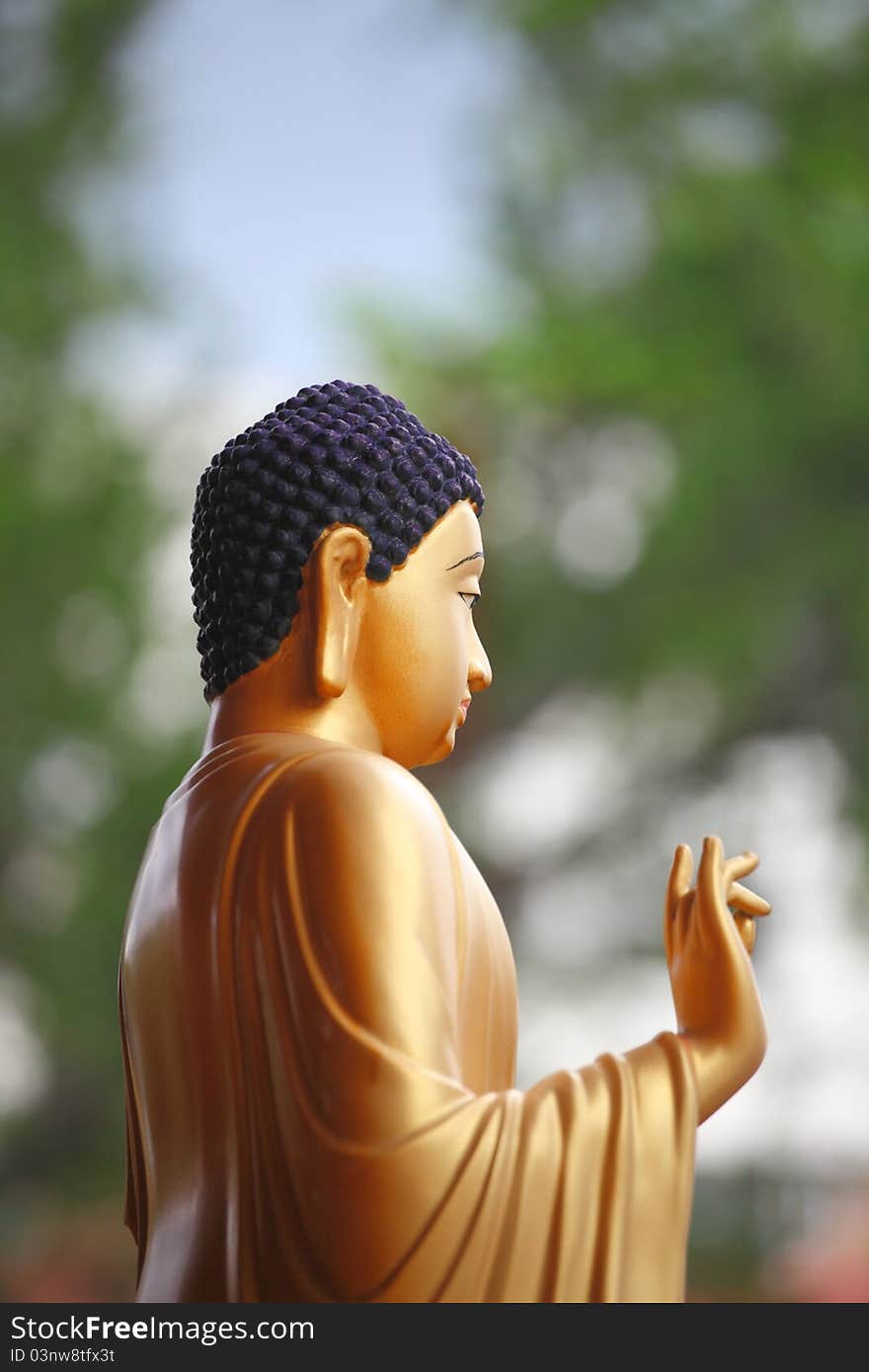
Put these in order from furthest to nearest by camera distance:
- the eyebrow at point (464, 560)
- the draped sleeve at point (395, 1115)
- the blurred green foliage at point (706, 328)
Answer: the blurred green foliage at point (706, 328) → the eyebrow at point (464, 560) → the draped sleeve at point (395, 1115)

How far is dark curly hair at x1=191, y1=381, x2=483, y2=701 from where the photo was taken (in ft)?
3.96

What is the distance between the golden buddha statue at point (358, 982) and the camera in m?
1.01

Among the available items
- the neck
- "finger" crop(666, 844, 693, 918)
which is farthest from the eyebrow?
"finger" crop(666, 844, 693, 918)

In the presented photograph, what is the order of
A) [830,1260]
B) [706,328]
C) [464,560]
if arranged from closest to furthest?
[464,560] < [830,1260] < [706,328]

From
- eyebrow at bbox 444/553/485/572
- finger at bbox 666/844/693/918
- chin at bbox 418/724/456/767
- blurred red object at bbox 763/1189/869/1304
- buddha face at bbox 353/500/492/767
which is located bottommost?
finger at bbox 666/844/693/918

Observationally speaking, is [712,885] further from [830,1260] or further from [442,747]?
[830,1260]

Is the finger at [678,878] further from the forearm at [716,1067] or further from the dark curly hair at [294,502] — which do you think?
the dark curly hair at [294,502]


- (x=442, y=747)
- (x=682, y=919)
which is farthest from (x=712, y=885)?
(x=442, y=747)

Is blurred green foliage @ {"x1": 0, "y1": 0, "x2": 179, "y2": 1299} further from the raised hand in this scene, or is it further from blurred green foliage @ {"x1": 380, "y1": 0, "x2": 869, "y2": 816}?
the raised hand

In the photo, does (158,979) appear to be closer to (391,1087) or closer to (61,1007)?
(391,1087)

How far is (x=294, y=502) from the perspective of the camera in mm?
1207

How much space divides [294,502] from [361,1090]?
1.40 feet

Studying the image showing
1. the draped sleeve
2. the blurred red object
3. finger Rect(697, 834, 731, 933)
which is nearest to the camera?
the draped sleeve

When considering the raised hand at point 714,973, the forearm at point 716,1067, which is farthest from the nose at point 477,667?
the forearm at point 716,1067
